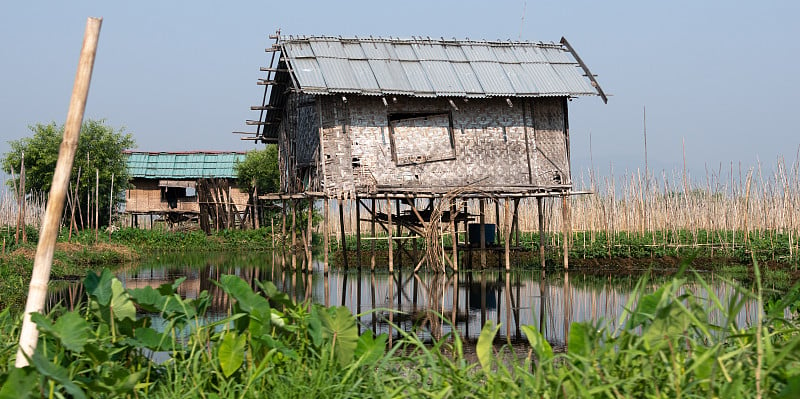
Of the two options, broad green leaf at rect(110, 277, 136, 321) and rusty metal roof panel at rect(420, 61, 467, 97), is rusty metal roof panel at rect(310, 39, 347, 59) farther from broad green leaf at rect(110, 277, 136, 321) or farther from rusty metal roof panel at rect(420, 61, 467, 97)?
broad green leaf at rect(110, 277, 136, 321)

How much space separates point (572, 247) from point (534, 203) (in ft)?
20.0

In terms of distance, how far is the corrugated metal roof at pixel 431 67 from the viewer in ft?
61.0

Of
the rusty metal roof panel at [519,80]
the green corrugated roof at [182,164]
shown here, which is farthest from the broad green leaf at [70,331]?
the green corrugated roof at [182,164]

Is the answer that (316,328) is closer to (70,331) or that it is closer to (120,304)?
(120,304)

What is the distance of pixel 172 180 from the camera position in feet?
133

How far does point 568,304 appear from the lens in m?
12.8

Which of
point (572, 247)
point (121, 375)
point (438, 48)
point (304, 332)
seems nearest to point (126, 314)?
point (121, 375)

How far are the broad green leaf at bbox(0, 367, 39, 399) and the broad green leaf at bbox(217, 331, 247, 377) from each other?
110 cm

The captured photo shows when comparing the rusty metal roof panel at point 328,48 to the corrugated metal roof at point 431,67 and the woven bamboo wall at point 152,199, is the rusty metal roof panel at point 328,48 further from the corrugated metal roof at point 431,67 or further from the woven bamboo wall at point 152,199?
the woven bamboo wall at point 152,199

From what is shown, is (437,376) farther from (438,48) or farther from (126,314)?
(438,48)

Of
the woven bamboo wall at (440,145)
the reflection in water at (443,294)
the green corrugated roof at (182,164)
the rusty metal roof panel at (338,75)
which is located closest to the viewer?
the reflection in water at (443,294)

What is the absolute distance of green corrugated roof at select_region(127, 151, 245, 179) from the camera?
40.1 meters

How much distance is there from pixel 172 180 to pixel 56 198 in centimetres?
3780

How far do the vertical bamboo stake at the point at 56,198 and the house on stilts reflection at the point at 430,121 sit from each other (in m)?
13.7
